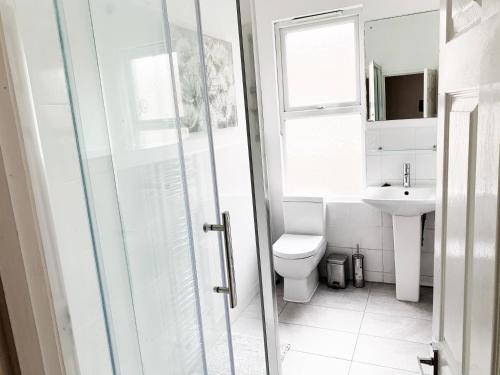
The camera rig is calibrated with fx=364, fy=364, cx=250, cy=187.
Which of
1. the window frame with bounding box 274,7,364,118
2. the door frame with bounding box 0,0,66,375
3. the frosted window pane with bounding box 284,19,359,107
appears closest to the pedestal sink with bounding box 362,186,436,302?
the window frame with bounding box 274,7,364,118

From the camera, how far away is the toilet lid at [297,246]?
2.80 m

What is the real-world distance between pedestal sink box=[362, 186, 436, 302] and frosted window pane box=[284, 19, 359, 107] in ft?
2.87

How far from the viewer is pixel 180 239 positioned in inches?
40.7

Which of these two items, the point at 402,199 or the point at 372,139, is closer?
the point at 402,199

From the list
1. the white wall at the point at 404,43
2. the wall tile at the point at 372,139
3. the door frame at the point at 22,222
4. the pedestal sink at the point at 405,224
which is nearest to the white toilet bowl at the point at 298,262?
the pedestal sink at the point at 405,224

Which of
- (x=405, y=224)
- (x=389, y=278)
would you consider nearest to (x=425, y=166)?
(x=405, y=224)

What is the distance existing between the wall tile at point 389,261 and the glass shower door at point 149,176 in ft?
7.57

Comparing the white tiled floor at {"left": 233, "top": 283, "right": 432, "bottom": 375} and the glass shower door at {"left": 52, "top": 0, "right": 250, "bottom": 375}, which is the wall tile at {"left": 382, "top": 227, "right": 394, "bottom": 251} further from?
the glass shower door at {"left": 52, "top": 0, "right": 250, "bottom": 375}

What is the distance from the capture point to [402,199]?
8.59ft

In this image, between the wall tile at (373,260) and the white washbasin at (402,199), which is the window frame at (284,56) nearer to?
the white washbasin at (402,199)

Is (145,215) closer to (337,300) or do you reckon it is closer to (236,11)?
(236,11)

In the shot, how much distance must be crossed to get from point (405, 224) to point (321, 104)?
125 centimetres

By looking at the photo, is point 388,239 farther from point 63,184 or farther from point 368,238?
point 63,184

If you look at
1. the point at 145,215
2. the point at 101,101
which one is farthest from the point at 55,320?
the point at 101,101
